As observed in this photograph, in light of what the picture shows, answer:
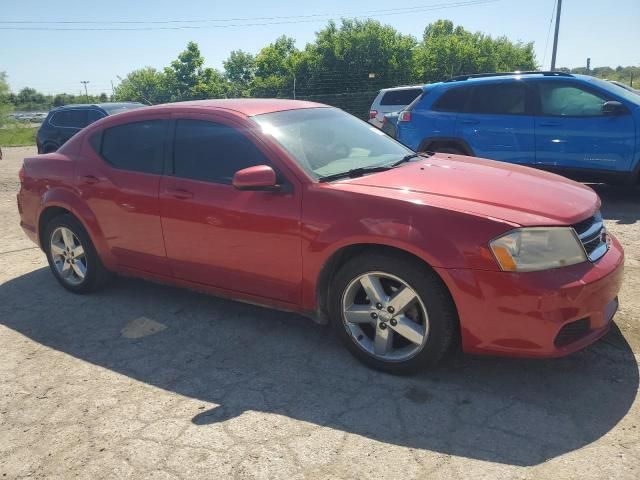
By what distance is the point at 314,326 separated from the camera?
390cm

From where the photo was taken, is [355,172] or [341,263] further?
[355,172]

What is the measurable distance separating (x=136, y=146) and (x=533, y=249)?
3.03m

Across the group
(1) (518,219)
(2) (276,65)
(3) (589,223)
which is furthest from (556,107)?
(2) (276,65)

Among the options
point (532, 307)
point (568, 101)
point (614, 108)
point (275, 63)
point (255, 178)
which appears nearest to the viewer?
point (532, 307)

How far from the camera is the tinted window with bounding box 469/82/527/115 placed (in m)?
7.38

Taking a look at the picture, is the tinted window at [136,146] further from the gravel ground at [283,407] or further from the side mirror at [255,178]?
the gravel ground at [283,407]

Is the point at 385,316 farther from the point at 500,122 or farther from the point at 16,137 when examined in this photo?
the point at 16,137

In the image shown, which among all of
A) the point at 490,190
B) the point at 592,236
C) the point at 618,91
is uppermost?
the point at 618,91

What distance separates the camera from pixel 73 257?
4.62 metres

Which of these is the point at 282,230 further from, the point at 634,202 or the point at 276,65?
the point at 276,65

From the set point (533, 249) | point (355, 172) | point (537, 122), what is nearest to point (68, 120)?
point (537, 122)

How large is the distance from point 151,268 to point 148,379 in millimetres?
1101

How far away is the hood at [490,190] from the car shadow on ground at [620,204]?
3.34m

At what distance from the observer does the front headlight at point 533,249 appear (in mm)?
2701
